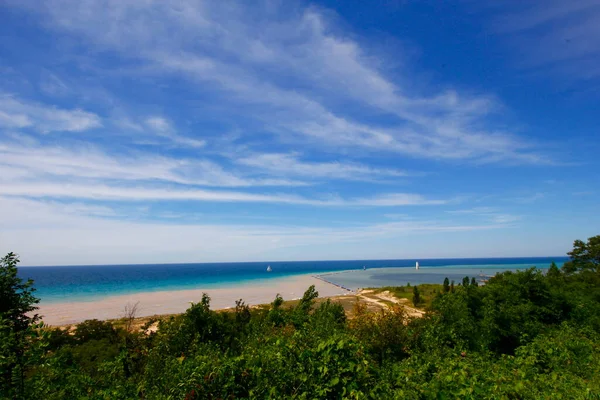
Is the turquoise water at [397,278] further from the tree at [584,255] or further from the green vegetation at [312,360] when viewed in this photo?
the green vegetation at [312,360]

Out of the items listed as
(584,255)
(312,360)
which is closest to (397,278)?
(584,255)

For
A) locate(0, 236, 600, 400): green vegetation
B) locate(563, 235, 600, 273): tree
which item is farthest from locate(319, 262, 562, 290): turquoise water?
locate(0, 236, 600, 400): green vegetation

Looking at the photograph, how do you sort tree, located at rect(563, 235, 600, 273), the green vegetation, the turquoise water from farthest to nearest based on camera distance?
the turquoise water
tree, located at rect(563, 235, 600, 273)
the green vegetation

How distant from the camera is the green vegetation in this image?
5367 mm

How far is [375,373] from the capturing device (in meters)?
6.26

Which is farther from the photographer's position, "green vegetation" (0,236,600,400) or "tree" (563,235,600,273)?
"tree" (563,235,600,273)

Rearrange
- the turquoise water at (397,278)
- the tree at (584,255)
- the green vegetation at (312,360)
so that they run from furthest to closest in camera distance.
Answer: the turquoise water at (397,278) → the tree at (584,255) → the green vegetation at (312,360)

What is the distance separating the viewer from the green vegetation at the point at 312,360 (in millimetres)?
5367

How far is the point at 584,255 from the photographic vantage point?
53.4m

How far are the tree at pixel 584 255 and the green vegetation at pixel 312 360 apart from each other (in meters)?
41.1

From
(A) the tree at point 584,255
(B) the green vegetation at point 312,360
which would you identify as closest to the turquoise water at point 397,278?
(A) the tree at point 584,255

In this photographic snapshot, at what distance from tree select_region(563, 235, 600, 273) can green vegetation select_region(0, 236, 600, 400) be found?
4111 centimetres

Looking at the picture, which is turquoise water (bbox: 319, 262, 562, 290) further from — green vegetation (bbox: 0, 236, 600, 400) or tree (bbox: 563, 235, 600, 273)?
green vegetation (bbox: 0, 236, 600, 400)

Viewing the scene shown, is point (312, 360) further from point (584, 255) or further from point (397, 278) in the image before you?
point (397, 278)
